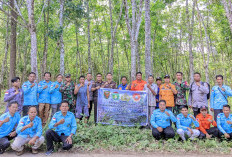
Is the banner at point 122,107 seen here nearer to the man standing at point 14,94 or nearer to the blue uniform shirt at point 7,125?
the man standing at point 14,94

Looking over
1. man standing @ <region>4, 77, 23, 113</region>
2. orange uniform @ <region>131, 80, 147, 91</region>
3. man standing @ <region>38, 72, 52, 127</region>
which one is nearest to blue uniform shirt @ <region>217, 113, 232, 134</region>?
orange uniform @ <region>131, 80, 147, 91</region>

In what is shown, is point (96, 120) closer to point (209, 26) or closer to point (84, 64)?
point (209, 26)

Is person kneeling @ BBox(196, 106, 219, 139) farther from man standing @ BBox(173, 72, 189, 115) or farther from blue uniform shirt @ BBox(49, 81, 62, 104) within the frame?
blue uniform shirt @ BBox(49, 81, 62, 104)

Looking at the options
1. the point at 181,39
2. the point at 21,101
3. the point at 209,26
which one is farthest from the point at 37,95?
the point at 181,39

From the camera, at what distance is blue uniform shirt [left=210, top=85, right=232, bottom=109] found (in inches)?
230

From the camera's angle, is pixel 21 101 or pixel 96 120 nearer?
pixel 21 101

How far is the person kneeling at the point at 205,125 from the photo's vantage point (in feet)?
18.2

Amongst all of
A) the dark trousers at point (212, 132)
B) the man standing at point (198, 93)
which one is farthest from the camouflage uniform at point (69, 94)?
the dark trousers at point (212, 132)

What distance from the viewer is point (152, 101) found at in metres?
6.41

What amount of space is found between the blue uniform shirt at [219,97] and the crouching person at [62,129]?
14.8 feet

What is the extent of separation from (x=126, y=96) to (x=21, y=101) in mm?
3521

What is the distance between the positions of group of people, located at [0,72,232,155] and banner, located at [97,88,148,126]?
27cm

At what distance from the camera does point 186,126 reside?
5.56 m

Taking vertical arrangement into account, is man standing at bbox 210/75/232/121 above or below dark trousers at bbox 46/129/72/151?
above
